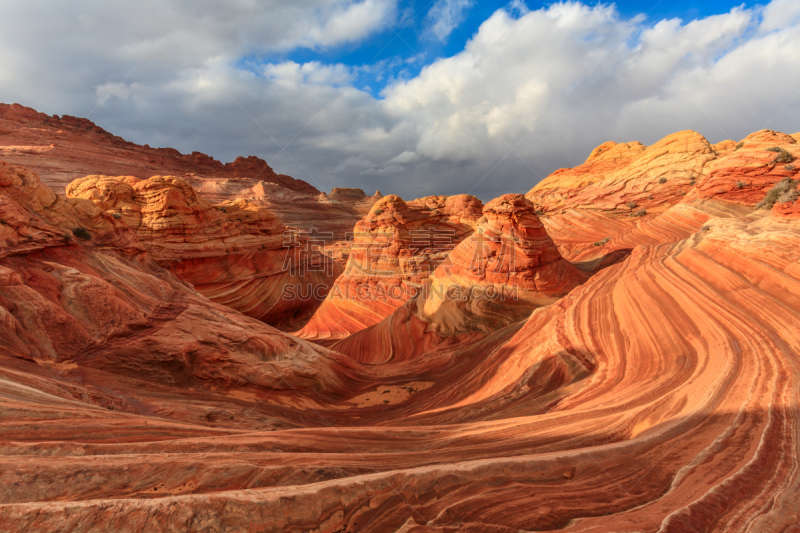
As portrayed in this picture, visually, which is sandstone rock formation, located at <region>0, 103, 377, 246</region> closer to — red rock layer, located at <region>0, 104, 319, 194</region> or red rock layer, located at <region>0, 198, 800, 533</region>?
red rock layer, located at <region>0, 104, 319, 194</region>

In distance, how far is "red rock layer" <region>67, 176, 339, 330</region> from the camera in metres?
21.4

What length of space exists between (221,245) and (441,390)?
20.6 m

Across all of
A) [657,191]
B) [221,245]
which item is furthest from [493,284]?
[221,245]

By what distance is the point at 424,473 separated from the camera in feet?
9.11

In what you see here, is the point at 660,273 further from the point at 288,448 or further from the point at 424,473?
the point at 288,448

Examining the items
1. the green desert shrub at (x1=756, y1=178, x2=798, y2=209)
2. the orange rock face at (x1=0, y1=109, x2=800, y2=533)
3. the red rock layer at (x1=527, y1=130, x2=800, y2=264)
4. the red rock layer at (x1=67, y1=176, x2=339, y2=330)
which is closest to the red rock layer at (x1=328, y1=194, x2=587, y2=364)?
the orange rock face at (x1=0, y1=109, x2=800, y2=533)

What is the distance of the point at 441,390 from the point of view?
31.6 feet

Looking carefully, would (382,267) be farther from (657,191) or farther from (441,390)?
(657,191)

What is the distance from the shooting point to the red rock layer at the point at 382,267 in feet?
65.9

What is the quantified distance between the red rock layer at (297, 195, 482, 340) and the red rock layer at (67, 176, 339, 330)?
18.5ft

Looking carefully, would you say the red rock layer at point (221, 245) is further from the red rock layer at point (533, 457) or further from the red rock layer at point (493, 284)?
the red rock layer at point (533, 457)

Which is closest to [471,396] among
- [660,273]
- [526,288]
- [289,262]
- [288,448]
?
[660,273]

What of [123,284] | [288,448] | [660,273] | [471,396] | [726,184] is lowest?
[471,396]

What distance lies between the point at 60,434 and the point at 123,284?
277 inches
